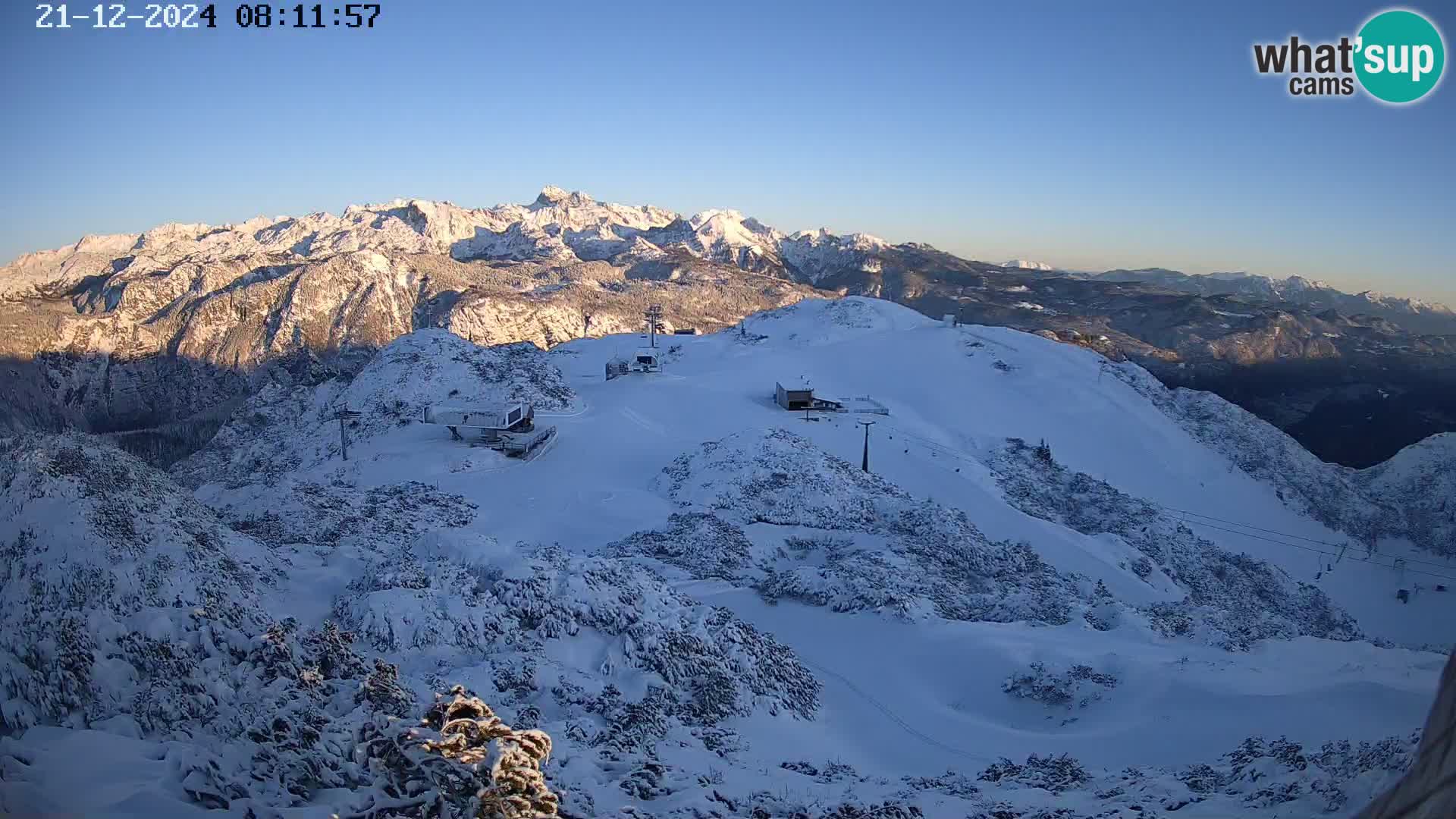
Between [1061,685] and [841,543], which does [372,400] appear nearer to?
[841,543]

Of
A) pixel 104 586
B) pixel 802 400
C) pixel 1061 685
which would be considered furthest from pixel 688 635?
pixel 802 400

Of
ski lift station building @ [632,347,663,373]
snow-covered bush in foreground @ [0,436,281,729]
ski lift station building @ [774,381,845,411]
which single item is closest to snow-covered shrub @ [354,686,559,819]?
snow-covered bush in foreground @ [0,436,281,729]

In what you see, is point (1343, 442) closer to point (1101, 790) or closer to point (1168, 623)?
point (1168, 623)

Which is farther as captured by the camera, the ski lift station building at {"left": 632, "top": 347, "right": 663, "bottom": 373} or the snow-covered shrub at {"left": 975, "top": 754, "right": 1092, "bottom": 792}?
the ski lift station building at {"left": 632, "top": 347, "right": 663, "bottom": 373}

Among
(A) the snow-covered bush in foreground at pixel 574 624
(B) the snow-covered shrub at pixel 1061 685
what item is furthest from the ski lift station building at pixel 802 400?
(B) the snow-covered shrub at pixel 1061 685

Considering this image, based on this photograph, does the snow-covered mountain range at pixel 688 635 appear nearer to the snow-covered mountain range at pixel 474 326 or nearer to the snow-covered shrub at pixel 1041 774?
the snow-covered shrub at pixel 1041 774

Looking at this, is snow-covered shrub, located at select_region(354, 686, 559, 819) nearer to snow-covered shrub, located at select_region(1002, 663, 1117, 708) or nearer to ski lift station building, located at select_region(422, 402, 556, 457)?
snow-covered shrub, located at select_region(1002, 663, 1117, 708)
